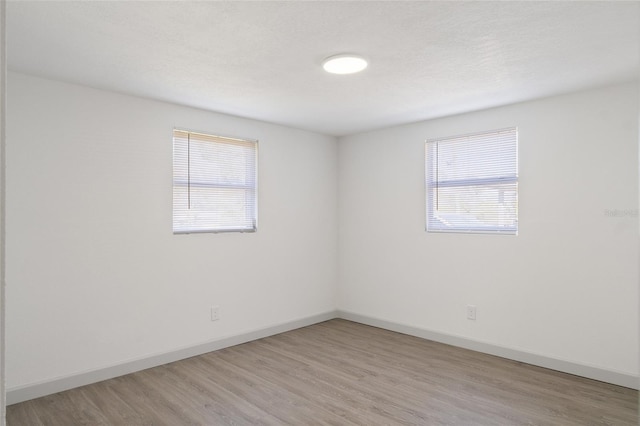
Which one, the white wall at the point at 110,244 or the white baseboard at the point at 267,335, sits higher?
the white wall at the point at 110,244

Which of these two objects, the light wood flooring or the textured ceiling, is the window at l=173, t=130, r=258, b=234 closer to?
the textured ceiling

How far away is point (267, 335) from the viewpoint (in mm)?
4578

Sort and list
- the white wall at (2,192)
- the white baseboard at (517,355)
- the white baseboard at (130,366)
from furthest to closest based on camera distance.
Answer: the white baseboard at (517,355), the white baseboard at (130,366), the white wall at (2,192)

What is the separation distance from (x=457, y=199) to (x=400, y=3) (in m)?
2.72

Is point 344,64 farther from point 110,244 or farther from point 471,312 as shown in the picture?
point 471,312

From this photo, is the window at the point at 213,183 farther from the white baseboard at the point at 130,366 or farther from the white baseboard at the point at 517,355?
the white baseboard at the point at 517,355

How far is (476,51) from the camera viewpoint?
2586 mm

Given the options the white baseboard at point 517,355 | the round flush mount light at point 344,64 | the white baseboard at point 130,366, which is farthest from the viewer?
the white baseboard at point 517,355

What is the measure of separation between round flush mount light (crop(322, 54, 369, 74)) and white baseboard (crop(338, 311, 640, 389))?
2993 millimetres

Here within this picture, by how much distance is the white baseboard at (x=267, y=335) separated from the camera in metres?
3.05

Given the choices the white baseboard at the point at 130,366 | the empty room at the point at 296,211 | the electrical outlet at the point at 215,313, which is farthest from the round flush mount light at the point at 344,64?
the white baseboard at the point at 130,366

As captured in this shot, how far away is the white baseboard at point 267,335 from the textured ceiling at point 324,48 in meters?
2.38

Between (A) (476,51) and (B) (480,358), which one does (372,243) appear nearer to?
(B) (480,358)

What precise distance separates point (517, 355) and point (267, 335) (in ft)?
8.59
